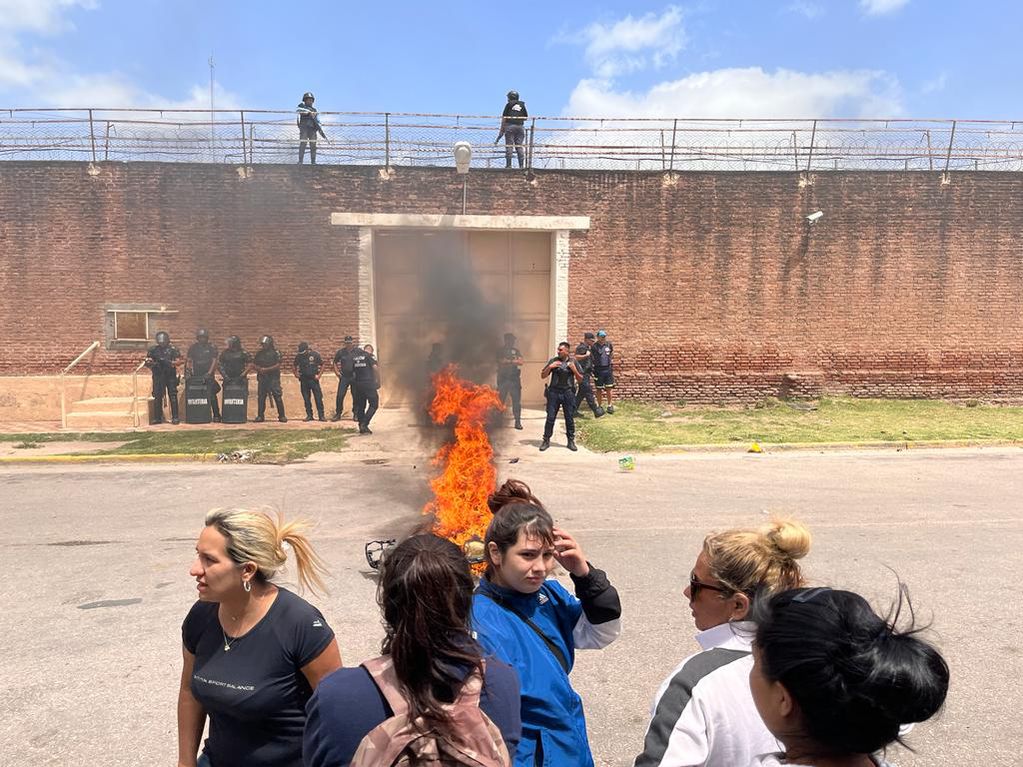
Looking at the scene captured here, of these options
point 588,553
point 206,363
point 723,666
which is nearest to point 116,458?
point 206,363

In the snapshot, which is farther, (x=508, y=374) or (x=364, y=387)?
(x=364, y=387)

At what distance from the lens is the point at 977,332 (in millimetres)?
16500

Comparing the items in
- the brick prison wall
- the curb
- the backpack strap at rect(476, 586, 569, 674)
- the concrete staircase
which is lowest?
the curb

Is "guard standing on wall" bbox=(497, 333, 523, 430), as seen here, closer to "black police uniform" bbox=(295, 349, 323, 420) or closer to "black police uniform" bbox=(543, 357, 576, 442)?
"black police uniform" bbox=(543, 357, 576, 442)

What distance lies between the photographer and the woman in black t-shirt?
83.4 inches

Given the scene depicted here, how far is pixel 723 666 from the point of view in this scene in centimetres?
171

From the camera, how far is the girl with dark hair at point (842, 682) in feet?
3.86

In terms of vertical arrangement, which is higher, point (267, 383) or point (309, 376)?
point (309, 376)

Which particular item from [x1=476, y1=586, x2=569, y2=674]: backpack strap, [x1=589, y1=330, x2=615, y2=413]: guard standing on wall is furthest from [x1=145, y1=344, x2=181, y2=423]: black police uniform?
[x1=476, y1=586, x2=569, y2=674]: backpack strap

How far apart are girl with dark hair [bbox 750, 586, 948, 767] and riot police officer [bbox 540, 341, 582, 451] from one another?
10.4m

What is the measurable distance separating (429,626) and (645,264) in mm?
15107

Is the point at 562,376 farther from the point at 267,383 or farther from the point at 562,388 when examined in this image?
the point at 267,383

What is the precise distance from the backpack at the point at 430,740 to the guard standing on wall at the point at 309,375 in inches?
542

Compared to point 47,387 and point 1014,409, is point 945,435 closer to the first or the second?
point 1014,409
